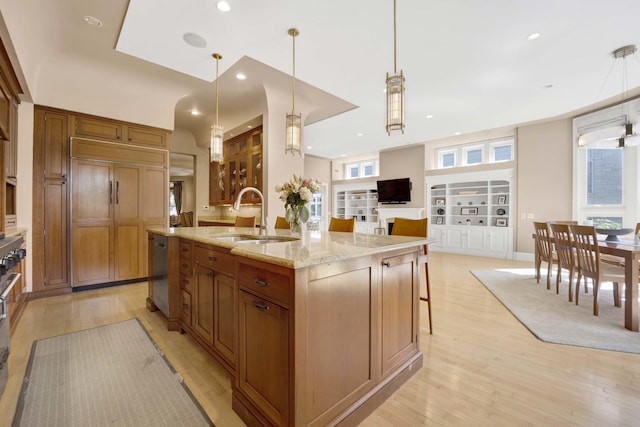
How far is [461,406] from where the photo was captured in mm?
1540

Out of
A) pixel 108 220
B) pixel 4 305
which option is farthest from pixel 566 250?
pixel 108 220

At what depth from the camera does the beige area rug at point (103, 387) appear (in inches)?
56.7

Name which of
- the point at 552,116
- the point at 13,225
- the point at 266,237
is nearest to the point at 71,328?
the point at 13,225

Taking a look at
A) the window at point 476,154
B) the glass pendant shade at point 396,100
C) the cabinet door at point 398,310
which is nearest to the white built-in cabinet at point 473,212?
the window at point 476,154

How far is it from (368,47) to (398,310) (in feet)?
9.03

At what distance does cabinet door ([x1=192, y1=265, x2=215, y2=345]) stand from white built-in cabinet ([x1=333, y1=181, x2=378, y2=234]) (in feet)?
23.6

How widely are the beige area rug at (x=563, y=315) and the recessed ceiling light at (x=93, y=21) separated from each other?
5026mm

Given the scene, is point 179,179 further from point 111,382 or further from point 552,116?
point 552,116

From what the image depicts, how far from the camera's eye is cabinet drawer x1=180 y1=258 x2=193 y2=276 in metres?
2.22

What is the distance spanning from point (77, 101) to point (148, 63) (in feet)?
3.78

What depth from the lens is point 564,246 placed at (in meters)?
3.41

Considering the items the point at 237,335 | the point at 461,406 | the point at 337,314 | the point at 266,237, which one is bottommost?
the point at 461,406

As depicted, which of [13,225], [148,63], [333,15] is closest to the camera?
[333,15]

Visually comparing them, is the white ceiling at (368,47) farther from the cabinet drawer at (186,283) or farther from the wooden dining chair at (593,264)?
the cabinet drawer at (186,283)
